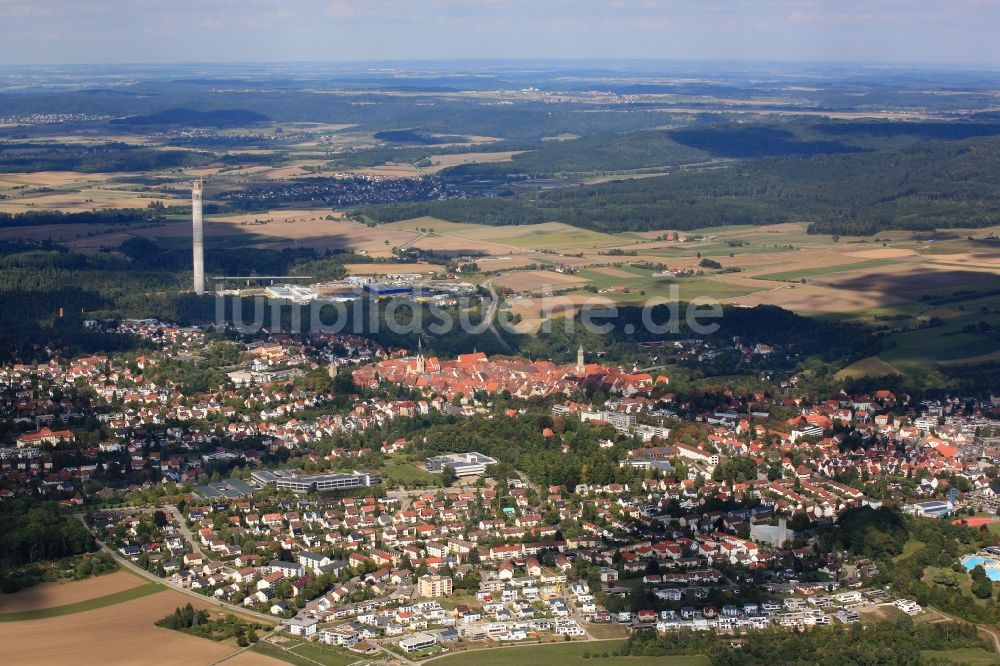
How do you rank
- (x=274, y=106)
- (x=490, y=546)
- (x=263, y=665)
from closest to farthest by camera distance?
(x=263, y=665) < (x=490, y=546) < (x=274, y=106)

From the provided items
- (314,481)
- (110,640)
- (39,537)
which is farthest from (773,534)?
(39,537)

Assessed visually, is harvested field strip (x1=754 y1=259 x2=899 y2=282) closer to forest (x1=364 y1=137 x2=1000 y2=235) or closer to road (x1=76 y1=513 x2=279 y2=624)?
forest (x1=364 y1=137 x2=1000 y2=235)

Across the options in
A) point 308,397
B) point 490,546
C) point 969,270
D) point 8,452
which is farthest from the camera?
point 969,270

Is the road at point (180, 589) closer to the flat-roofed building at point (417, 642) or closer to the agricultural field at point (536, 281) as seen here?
the flat-roofed building at point (417, 642)

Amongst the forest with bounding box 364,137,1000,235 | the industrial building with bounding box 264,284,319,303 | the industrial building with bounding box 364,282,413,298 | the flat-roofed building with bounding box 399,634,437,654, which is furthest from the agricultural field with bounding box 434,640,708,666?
the forest with bounding box 364,137,1000,235

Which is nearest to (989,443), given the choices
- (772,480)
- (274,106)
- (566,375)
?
(772,480)

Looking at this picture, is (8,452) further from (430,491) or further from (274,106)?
(274,106)
